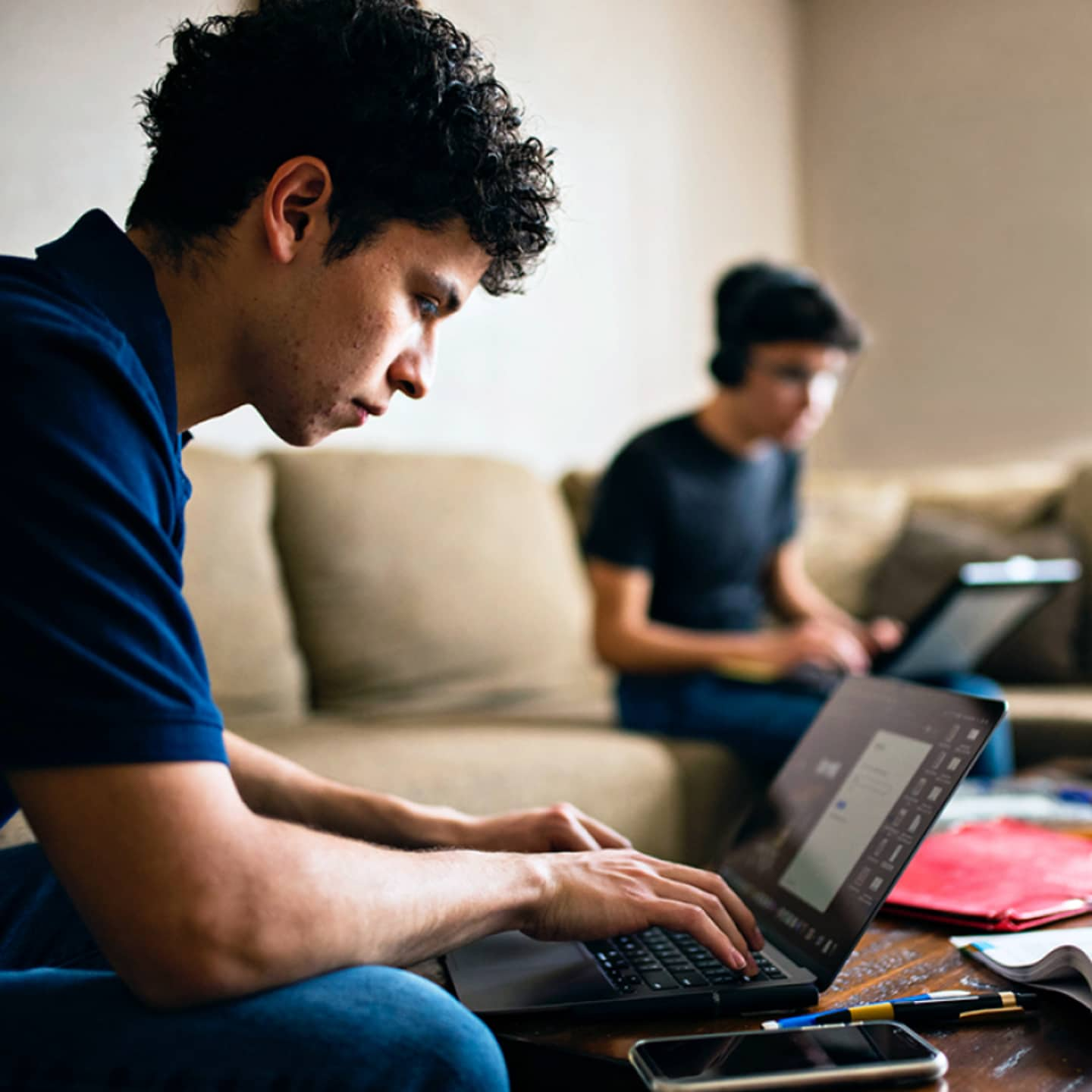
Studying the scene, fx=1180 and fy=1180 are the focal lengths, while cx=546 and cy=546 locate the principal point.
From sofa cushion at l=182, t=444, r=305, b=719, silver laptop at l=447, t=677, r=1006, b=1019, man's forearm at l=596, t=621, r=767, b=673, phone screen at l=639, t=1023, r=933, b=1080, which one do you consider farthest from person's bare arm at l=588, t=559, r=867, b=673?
phone screen at l=639, t=1023, r=933, b=1080

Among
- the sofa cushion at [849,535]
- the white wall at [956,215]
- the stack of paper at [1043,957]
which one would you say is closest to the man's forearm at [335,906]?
the stack of paper at [1043,957]

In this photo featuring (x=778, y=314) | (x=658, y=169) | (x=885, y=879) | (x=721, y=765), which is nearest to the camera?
(x=885, y=879)

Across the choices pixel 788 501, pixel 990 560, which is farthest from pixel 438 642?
pixel 990 560

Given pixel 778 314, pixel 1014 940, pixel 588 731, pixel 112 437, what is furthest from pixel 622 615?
pixel 112 437

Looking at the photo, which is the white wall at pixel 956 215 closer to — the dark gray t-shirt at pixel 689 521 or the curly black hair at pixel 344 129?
the dark gray t-shirt at pixel 689 521

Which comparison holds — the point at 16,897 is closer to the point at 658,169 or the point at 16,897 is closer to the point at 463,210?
the point at 463,210

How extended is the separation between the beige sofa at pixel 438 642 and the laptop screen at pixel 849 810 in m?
0.77

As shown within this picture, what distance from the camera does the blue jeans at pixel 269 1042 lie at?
1.98 ft

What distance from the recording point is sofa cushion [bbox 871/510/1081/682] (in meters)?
2.56

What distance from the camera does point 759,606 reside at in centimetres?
255

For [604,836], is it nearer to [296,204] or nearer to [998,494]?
[296,204]

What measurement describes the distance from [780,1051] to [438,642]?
1670 mm

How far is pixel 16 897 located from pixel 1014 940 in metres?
0.75

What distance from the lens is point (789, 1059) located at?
0.63m
